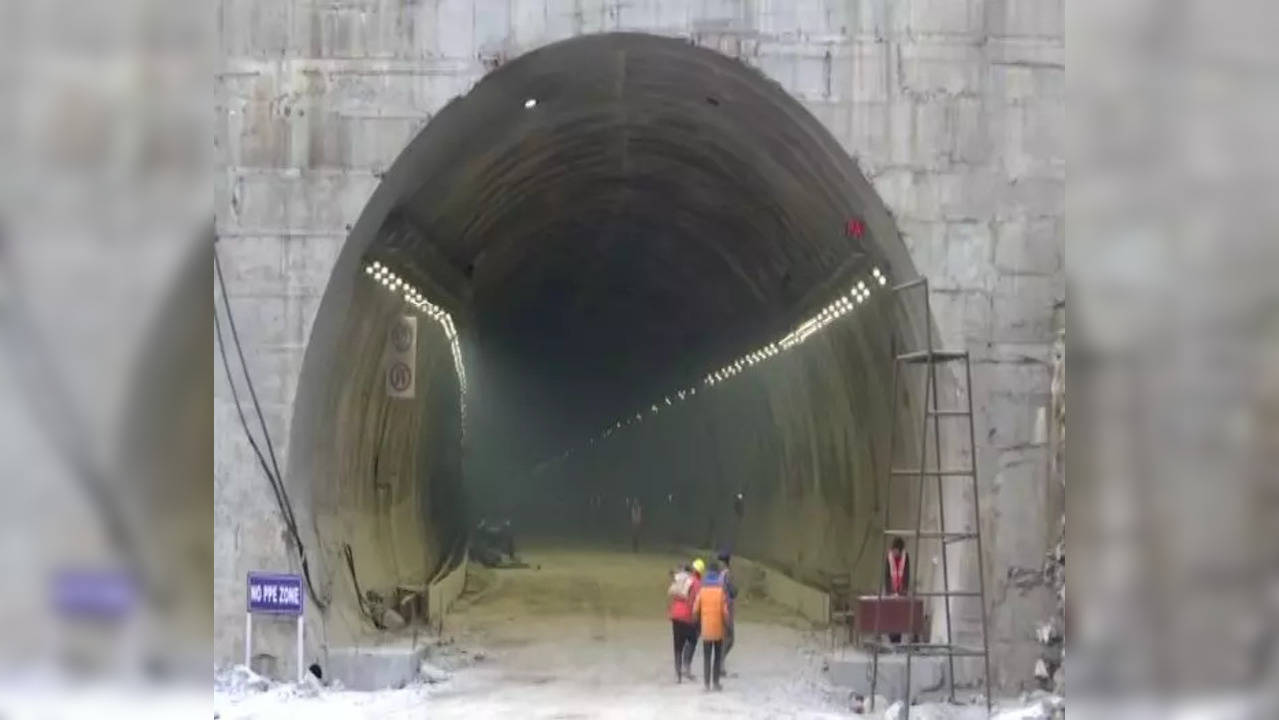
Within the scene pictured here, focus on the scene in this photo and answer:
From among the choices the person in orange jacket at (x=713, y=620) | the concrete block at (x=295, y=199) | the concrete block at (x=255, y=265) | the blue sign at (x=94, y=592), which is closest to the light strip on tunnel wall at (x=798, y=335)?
the person in orange jacket at (x=713, y=620)

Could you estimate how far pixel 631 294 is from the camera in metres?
36.6

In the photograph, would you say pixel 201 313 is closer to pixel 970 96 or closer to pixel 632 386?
pixel 970 96

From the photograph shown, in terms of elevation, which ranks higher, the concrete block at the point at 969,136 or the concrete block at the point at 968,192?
the concrete block at the point at 969,136

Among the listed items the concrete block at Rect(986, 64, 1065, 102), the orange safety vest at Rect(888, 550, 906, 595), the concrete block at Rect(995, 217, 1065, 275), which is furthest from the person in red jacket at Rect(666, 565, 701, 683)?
the concrete block at Rect(986, 64, 1065, 102)

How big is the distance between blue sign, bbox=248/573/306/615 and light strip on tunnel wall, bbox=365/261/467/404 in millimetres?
4216

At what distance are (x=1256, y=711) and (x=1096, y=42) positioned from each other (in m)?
1.82

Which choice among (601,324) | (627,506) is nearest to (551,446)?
(627,506)

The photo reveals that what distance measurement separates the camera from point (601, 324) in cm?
4212

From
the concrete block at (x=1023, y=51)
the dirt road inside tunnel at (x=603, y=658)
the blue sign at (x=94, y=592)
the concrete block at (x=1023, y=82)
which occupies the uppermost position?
the concrete block at (x=1023, y=51)

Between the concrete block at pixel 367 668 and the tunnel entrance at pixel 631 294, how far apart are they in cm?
60

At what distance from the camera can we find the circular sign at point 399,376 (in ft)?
61.9

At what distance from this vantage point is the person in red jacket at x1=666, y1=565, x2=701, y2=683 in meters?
16.4

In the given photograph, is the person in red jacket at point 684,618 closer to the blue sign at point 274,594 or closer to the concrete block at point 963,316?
the concrete block at point 963,316

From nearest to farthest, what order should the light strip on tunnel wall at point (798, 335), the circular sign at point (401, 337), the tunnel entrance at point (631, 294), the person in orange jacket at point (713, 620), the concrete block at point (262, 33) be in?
1. the concrete block at point (262, 33)
2. the tunnel entrance at point (631, 294)
3. the person in orange jacket at point (713, 620)
4. the light strip on tunnel wall at point (798, 335)
5. the circular sign at point (401, 337)
